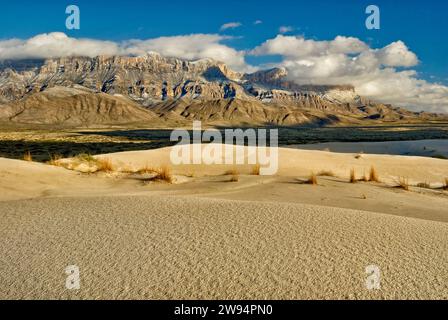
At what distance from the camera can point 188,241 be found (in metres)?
4.20

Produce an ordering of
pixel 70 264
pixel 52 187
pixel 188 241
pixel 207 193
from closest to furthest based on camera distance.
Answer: pixel 70 264, pixel 188 241, pixel 207 193, pixel 52 187

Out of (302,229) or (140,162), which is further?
(140,162)

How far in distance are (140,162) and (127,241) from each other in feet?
50.8

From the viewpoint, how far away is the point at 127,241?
4.26 m

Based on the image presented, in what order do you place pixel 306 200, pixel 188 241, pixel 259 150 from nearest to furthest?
pixel 188 241, pixel 306 200, pixel 259 150

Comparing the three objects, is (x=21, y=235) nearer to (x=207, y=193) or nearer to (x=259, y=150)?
(x=207, y=193)

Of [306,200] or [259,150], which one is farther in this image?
[259,150]

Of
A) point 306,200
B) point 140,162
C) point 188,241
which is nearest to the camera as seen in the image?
point 188,241
